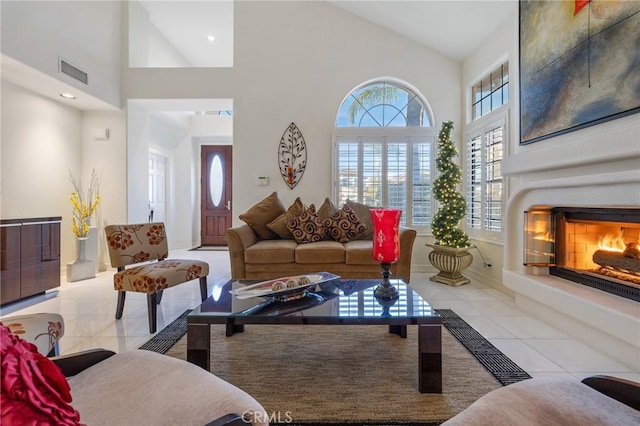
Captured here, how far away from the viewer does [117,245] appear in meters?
2.66

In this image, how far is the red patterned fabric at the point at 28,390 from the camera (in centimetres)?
44

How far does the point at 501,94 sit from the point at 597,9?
1.73 m

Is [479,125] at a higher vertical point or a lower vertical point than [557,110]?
higher

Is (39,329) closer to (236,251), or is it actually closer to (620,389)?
(236,251)

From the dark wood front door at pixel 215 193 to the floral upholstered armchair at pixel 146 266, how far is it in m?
4.48

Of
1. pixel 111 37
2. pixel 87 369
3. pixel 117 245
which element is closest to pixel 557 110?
pixel 87 369

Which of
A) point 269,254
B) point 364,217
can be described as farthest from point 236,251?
point 364,217

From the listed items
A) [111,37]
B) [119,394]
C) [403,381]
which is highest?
[111,37]

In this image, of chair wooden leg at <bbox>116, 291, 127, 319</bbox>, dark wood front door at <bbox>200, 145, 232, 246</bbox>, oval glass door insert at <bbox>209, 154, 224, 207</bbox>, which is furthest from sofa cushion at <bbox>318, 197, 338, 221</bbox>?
oval glass door insert at <bbox>209, 154, 224, 207</bbox>

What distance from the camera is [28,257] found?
322 cm

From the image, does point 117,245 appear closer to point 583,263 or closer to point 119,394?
point 119,394

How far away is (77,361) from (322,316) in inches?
38.6

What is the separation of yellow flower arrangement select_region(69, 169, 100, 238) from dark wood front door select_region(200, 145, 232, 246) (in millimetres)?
2929

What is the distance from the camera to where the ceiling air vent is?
362cm
